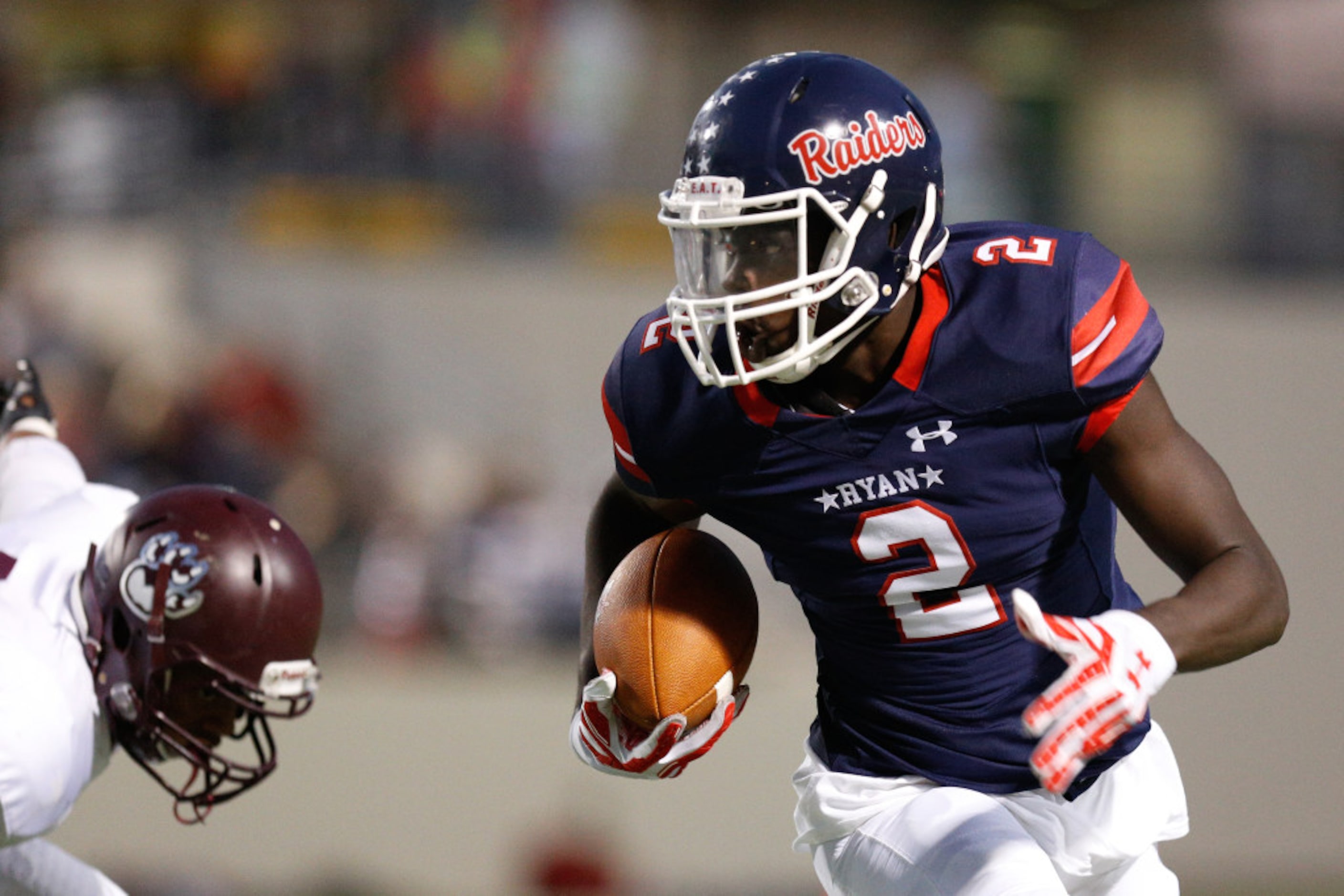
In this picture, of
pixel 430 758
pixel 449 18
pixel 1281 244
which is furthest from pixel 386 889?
pixel 1281 244

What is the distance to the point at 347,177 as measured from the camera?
942 centimetres

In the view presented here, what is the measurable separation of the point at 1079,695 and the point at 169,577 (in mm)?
1604

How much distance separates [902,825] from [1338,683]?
7.16m

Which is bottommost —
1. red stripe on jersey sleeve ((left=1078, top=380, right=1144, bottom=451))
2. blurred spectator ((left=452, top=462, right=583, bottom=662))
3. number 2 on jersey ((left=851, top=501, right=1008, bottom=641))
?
blurred spectator ((left=452, top=462, right=583, bottom=662))

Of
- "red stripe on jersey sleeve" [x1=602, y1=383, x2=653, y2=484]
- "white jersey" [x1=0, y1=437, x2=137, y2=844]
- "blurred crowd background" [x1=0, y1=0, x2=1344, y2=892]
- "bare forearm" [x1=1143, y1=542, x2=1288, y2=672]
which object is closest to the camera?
"bare forearm" [x1=1143, y1=542, x2=1288, y2=672]

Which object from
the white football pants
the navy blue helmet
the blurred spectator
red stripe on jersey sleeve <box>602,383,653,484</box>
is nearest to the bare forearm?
the white football pants

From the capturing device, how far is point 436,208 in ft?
31.1

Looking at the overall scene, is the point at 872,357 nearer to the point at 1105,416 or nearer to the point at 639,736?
the point at 1105,416

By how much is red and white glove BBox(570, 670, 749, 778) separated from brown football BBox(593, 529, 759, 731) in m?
0.02

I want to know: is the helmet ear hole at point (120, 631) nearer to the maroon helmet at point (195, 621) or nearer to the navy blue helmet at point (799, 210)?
the maroon helmet at point (195, 621)

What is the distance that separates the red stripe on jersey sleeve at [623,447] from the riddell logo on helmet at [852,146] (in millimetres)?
580

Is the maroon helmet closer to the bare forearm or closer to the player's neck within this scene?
the player's neck

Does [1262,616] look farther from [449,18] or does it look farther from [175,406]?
[449,18]

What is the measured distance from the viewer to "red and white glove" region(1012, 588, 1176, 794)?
7.47ft
